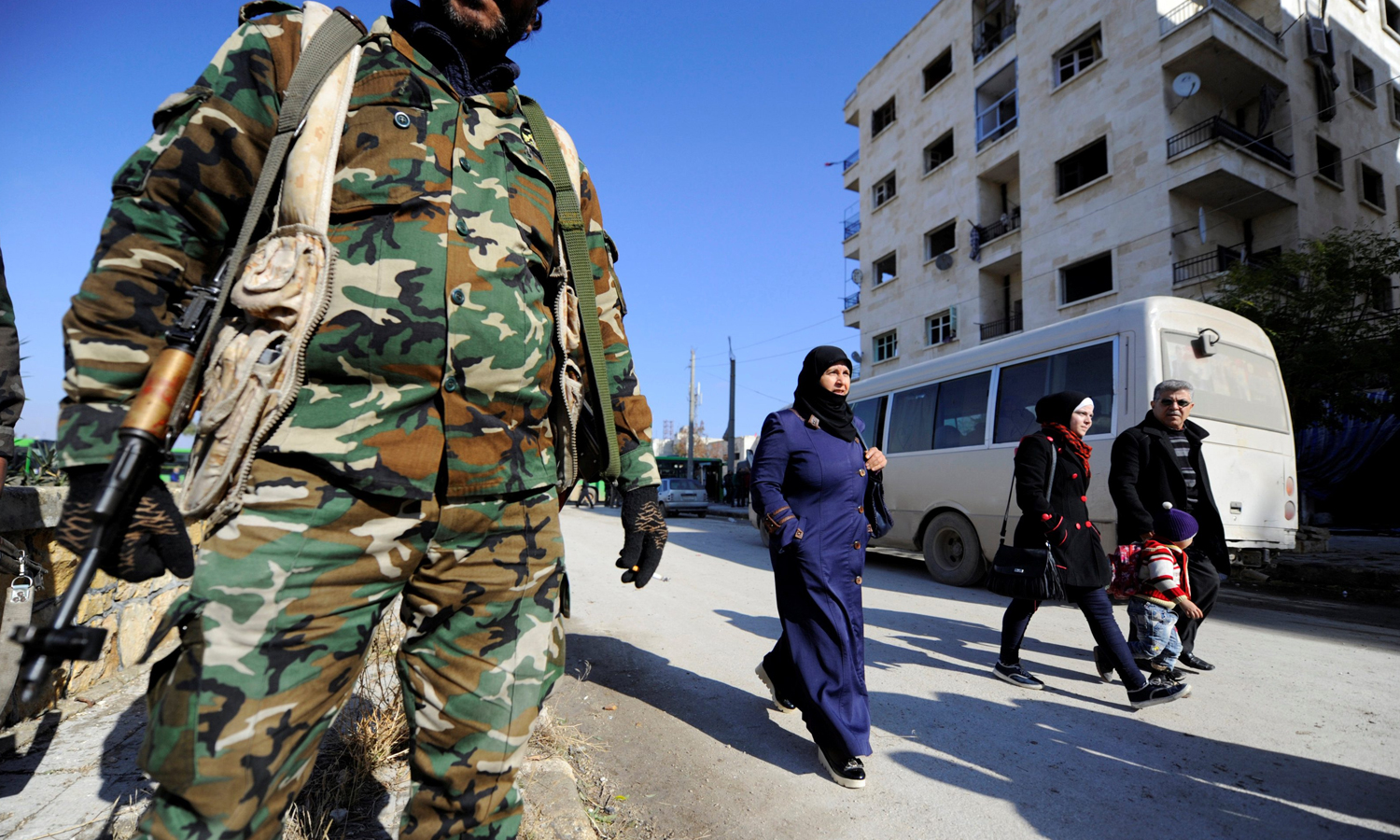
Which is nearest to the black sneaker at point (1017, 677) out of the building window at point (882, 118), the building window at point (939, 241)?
the building window at point (939, 241)

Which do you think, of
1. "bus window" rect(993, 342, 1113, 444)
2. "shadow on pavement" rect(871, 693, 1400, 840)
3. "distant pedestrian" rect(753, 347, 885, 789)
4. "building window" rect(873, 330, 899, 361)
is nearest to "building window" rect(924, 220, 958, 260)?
"building window" rect(873, 330, 899, 361)

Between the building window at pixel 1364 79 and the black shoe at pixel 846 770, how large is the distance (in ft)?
84.0

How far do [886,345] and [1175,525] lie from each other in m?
21.6

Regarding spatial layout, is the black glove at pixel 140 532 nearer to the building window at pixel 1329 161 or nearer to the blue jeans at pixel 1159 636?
the blue jeans at pixel 1159 636

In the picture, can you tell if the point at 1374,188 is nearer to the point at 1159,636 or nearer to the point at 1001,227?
the point at 1001,227

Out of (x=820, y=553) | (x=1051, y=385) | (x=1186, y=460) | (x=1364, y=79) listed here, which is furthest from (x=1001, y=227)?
(x=820, y=553)

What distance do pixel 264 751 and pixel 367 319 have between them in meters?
0.77

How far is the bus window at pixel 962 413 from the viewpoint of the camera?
7824 mm

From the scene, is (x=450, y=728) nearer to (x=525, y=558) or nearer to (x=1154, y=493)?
(x=525, y=558)

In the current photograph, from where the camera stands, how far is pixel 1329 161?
58.0 feet

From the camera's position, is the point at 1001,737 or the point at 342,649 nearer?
Result: the point at 342,649

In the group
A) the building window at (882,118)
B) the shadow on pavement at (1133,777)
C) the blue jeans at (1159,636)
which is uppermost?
the building window at (882,118)

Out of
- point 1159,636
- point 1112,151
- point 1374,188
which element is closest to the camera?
point 1159,636

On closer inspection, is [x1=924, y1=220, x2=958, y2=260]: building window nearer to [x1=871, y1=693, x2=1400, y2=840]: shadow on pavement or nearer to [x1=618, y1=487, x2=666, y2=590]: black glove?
[x1=871, y1=693, x2=1400, y2=840]: shadow on pavement
